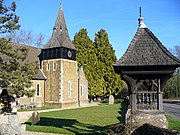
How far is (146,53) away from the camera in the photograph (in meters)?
9.16

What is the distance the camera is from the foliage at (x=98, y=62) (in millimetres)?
48531

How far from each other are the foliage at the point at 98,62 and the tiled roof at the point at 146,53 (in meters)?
38.6

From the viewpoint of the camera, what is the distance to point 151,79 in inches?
369

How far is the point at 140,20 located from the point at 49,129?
26.4ft

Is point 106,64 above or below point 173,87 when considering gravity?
above


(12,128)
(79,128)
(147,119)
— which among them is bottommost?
(79,128)

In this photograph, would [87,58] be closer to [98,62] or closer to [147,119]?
[98,62]

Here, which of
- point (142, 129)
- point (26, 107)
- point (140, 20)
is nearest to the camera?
point (142, 129)

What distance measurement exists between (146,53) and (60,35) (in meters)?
30.1

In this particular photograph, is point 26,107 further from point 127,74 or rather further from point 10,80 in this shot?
point 127,74

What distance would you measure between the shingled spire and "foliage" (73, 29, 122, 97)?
37.3ft

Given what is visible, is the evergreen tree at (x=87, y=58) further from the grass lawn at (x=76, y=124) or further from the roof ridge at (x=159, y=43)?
the roof ridge at (x=159, y=43)

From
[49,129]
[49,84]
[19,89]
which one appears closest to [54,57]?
[49,84]

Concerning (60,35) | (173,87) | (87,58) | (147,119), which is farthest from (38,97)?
(173,87)
